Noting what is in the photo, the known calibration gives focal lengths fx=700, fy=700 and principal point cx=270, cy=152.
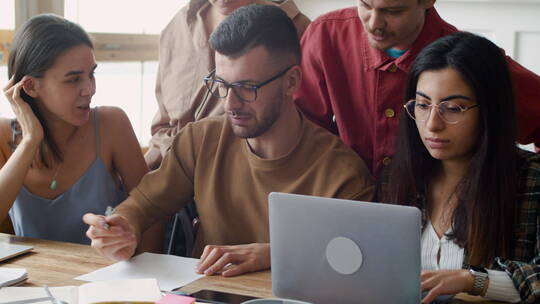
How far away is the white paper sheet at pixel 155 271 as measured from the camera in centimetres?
154

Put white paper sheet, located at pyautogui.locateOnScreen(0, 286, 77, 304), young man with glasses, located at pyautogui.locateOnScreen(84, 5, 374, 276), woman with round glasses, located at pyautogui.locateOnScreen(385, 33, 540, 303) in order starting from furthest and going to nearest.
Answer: young man with glasses, located at pyautogui.locateOnScreen(84, 5, 374, 276) → woman with round glasses, located at pyautogui.locateOnScreen(385, 33, 540, 303) → white paper sheet, located at pyautogui.locateOnScreen(0, 286, 77, 304)

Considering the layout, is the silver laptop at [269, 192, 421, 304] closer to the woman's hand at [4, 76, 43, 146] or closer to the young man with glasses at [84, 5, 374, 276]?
the young man with glasses at [84, 5, 374, 276]

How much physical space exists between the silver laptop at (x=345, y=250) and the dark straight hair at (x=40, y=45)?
3.44 feet

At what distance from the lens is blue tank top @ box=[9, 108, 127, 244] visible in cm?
209

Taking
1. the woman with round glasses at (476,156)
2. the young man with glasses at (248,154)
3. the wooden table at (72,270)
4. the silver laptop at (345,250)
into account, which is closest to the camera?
the silver laptop at (345,250)

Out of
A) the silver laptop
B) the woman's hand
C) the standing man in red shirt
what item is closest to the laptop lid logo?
the silver laptop

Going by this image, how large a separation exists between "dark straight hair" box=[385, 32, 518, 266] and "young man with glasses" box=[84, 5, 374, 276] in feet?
0.97

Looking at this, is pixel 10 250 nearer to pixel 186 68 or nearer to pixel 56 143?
pixel 56 143

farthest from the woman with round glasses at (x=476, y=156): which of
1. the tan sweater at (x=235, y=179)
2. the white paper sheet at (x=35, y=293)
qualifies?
the white paper sheet at (x=35, y=293)

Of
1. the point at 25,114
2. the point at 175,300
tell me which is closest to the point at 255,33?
the point at 25,114

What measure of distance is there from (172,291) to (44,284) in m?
0.29

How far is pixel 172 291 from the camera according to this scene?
1.44 m

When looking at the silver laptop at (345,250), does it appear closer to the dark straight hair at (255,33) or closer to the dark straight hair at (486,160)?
the dark straight hair at (486,160)

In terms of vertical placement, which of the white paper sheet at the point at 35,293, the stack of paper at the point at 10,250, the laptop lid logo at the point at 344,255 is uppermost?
the laptop lid logo at the point at 344,255
